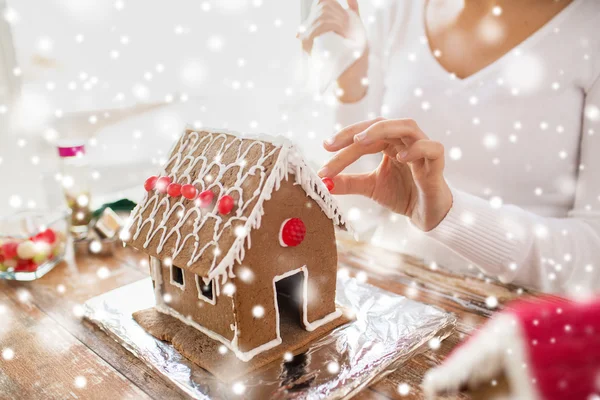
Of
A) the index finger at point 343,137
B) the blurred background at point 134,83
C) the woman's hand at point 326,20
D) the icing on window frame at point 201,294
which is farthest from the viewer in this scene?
the blurred background at point 134,83

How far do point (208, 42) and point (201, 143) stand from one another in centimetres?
102

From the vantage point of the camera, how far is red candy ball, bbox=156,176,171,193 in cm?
88

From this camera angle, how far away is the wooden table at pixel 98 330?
0.75 metres

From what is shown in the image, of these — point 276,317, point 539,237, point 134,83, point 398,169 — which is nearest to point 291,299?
point 276,317

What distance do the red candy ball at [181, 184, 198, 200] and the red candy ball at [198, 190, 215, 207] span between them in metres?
0.03

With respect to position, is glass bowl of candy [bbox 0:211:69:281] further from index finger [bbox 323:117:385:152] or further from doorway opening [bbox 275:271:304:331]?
index finger [bbox 323:117:385:152]

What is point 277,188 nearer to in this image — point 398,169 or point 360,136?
point 360,136

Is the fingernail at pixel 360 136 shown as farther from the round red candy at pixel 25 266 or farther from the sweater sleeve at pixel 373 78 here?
the round red candy at pixel 25 266

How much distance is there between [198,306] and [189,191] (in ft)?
0.70

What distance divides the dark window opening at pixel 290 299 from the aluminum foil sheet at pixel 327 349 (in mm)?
83

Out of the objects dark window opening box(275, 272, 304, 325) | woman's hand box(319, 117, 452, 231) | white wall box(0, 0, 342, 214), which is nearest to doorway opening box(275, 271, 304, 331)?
dark window opening box(275, 272, 304, 325)

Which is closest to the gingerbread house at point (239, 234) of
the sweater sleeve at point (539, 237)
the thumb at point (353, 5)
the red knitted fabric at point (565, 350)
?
the sweater sleeve at point (539, 237)

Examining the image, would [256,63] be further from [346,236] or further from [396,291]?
[396,291]

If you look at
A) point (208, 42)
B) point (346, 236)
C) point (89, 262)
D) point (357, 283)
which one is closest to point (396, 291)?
point (357, 283)
